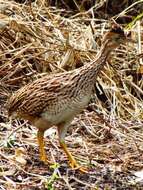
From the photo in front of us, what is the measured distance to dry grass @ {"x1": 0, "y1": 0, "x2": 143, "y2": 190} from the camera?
4.16 metres

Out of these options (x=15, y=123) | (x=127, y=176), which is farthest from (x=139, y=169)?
(x=15, y=123)

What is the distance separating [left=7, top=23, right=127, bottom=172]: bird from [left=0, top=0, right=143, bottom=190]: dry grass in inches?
7.5

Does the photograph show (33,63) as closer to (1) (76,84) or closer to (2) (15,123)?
(2) (15,123)

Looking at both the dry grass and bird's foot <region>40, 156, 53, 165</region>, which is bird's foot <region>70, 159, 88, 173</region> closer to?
the dry grass

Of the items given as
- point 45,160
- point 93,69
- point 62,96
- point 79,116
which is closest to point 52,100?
point 62,96

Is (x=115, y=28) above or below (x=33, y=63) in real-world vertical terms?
above

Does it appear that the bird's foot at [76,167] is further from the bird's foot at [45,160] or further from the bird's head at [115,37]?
the bird's head at [115,37]

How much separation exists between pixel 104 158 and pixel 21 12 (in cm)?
213

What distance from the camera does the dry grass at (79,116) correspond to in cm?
416

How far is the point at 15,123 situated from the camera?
5.00m

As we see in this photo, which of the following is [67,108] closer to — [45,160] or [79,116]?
[45,160]

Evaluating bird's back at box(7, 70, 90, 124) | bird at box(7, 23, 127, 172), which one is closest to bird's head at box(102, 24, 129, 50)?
bird at box(7, 23, 127, 172)

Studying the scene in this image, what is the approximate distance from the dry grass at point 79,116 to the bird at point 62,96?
0.19 m

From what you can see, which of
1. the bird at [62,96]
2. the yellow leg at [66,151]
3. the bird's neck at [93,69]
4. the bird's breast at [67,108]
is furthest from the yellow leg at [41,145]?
the bird's neck at [93,69]
